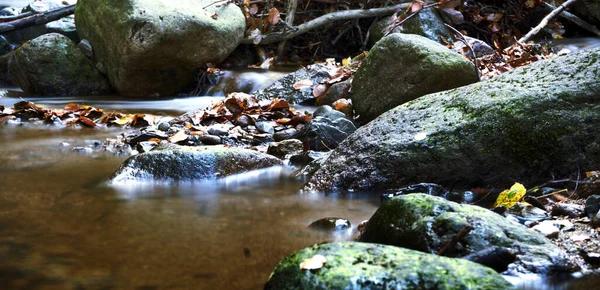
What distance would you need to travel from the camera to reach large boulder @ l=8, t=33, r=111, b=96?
29.5 feet

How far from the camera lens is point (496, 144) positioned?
3.71m

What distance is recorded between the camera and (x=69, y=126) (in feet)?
21.7

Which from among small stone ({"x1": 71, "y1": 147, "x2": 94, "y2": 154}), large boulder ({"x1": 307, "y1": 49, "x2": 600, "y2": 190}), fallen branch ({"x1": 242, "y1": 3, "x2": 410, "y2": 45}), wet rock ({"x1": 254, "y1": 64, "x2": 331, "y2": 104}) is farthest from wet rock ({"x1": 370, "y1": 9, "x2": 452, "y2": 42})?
large boulder ({"x1": 307, "y1": 49, "x2": 600, "y2": 190})

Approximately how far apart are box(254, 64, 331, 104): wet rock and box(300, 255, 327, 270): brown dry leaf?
17.8ft

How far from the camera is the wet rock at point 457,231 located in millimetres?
2426

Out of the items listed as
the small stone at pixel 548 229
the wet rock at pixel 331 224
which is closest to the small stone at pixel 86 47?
the wet rock at pixel 331 224

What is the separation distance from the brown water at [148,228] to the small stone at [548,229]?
0.85 m

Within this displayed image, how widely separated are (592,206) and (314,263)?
1.58 m

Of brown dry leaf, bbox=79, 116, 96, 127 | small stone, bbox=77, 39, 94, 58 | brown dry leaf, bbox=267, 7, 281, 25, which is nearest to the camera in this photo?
brown dry leaf, bbox=79, 116, 96, 127

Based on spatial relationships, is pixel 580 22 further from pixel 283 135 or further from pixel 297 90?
pixel 283 135

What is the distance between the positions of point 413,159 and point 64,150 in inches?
117

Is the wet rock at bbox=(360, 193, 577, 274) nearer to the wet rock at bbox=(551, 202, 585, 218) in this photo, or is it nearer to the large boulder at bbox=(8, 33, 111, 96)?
the wet rock at bbox=(551, 202, 585, 218)

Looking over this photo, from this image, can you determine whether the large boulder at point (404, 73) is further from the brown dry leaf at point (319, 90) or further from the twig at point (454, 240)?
the twig at point (454, 240)

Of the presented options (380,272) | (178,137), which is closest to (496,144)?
(380,272)
